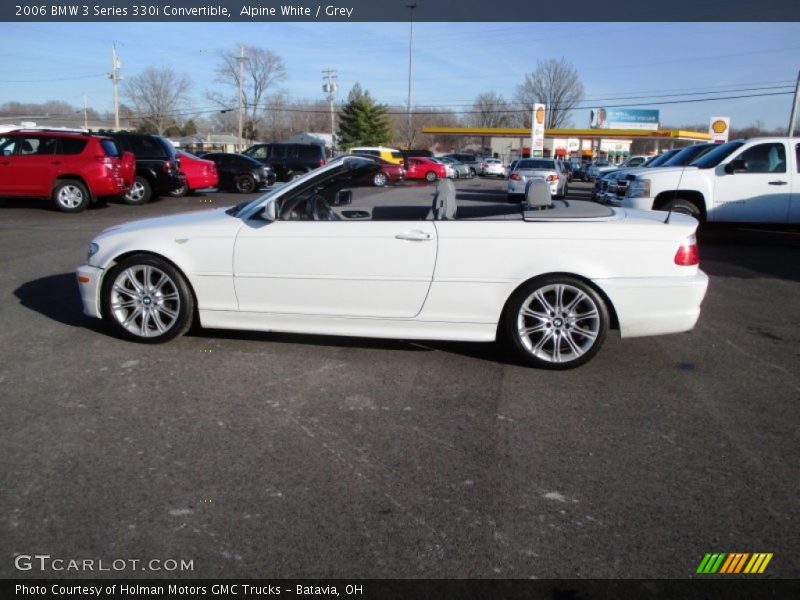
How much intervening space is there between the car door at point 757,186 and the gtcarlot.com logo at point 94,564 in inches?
426

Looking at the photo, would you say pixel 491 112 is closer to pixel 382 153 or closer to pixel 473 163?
pixel 473 163

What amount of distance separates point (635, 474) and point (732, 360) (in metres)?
2.31

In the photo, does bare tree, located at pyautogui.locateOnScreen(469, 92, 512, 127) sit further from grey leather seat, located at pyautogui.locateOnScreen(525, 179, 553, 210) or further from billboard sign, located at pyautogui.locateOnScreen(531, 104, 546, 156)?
grey leather seat, located at pyautogui.locateOnScreen(525, 179, 553, 210)

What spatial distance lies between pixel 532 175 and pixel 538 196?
49.1 ft

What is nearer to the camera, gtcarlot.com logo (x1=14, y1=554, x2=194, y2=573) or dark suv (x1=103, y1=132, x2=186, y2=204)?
gtcarlot.com logo (x1=14, y1=554, x2=194, y2=573)

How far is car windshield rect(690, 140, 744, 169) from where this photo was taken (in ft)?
35.6

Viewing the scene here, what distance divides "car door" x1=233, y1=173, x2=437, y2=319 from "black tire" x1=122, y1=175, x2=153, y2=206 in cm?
1286

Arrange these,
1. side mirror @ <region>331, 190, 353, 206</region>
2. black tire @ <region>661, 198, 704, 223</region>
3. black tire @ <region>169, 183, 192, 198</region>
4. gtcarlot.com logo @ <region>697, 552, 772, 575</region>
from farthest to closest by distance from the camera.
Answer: black tire @ <region>169, 183, 192, 198</region>
black tire @ <region>661, 198, 704, 223</region>
side mirror @ <region>331, 190, 353, 206</region>
gtcarlot.com logo @ <region>697, 552, 772, 575</region>

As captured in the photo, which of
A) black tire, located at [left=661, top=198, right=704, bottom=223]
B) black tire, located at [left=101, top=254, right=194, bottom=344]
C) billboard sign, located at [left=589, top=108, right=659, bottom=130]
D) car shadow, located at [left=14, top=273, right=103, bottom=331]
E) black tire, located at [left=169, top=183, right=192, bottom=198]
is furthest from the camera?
billboard sign, located at [left=589, top=108, right=659, bottom=130]

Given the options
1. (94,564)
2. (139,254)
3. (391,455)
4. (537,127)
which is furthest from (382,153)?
(537,127)

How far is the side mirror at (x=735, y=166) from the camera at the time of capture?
1055 cm

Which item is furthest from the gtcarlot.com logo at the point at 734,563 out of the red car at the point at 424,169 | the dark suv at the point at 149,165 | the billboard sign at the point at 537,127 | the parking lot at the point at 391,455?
the billboard sign at the point at 537,127

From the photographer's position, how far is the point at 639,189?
1095 cm
